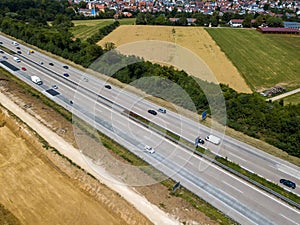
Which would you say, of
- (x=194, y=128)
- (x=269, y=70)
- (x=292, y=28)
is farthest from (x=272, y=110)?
(x=292, y=28)

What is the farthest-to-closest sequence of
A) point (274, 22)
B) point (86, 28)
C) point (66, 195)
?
point (274, 22) → point (86, 28) → point (66, 195)

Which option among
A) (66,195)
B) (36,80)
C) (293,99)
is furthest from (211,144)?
(36,80)

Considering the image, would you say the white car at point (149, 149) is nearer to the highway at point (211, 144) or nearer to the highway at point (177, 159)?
the highway at point (177, 159)

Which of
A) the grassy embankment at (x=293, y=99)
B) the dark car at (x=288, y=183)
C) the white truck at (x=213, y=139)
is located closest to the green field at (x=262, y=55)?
the grassy embankment at (x=293, y=99)

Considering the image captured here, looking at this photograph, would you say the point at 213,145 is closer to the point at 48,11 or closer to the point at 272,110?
the point at 272,110

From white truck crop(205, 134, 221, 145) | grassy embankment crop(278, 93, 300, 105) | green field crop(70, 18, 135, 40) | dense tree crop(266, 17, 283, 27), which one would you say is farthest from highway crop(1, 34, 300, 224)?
dense tree crop(266, 17, 283, 27)

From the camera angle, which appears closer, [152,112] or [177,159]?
[177,159]

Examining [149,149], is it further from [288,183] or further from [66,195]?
[288,183]
